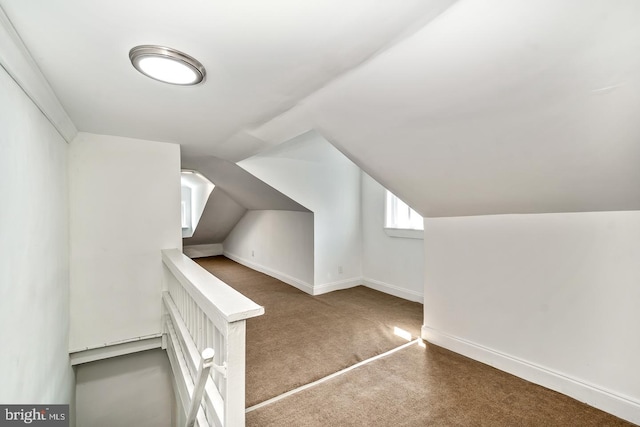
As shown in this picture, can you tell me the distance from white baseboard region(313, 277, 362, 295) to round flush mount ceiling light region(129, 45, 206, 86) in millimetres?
3129

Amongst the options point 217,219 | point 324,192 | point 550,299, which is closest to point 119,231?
point 324,192

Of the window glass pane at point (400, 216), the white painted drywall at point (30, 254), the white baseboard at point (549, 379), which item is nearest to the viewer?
the white painted drywall at point (30, 254)

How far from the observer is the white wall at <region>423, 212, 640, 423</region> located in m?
1.58

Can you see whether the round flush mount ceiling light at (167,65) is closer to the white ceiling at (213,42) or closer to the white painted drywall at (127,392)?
the white ceiling at (213,42)

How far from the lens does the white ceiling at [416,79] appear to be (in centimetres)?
96

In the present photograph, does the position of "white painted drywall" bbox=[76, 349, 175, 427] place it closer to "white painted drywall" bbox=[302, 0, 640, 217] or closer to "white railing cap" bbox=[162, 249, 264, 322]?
"white railing cap" bbox=[162, 249, 264, 322]

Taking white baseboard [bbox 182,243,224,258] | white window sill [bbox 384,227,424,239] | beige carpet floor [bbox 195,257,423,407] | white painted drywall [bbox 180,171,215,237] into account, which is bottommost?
beige carpet floor [bbox 195,257,423,407]

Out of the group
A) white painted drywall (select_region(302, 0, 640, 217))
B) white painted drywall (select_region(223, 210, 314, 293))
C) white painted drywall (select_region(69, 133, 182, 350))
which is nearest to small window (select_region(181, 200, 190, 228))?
white painted drywall (select_region(223, 210, 314, 293))

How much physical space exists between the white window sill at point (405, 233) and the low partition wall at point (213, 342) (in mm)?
2692

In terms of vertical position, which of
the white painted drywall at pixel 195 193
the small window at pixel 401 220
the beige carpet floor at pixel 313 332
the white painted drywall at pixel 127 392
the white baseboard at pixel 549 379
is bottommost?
the white painted drywall at pixel 127 392

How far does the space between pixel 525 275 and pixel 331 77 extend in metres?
1.84

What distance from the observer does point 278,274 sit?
4.91m

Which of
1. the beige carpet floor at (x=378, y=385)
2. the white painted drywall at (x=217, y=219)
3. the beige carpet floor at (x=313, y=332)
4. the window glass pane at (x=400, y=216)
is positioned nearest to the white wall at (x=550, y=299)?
the beige carpet floor at (x=378, y=385)

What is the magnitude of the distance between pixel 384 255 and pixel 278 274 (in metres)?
1.91
